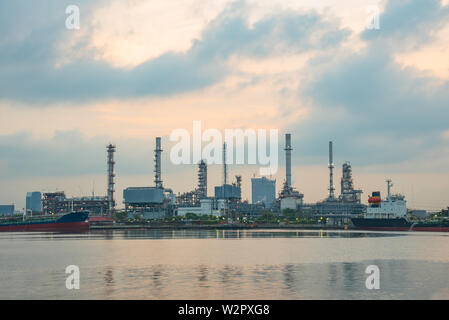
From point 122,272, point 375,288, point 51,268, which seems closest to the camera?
point 375,288

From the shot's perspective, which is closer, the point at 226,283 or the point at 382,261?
the point at 226,283

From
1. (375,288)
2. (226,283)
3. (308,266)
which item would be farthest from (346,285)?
(308,266)

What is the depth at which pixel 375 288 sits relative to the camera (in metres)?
46.7
